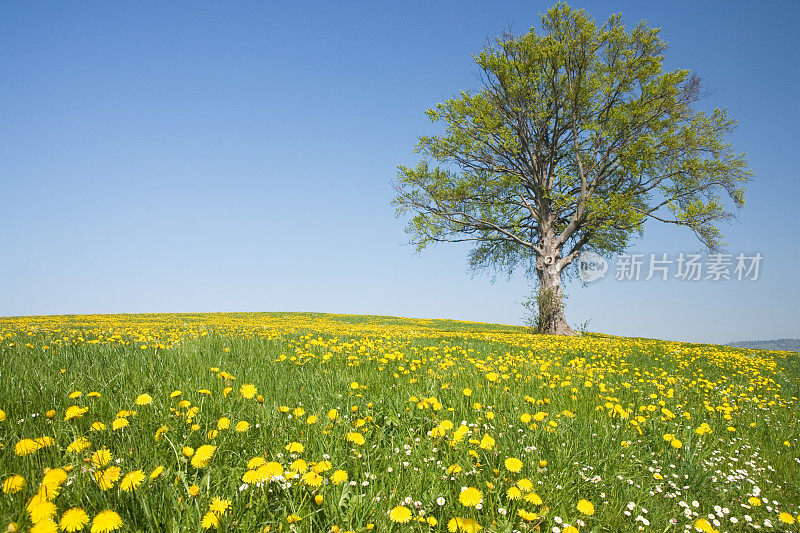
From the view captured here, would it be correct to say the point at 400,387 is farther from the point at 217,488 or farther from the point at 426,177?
the point at 426,177

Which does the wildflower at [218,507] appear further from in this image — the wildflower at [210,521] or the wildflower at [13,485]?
the wildflower at [13,485]

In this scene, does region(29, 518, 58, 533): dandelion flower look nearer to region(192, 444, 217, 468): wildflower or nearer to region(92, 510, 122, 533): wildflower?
region(92, 510, 122, 533): wildflower

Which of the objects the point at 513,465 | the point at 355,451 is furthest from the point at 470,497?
the point at 355,451

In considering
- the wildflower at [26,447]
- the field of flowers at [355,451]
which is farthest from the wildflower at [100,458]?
the wildflower at [26,447]

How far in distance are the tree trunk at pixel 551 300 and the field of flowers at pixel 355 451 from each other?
1170cm

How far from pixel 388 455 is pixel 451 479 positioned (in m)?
0.42

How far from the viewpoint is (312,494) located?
6.41ft

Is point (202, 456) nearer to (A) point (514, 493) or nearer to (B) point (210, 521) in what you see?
(B) point (210, 521)

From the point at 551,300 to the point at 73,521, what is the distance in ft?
56.0

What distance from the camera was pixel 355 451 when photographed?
2.45 m

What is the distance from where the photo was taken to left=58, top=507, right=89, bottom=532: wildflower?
1395 millimetres

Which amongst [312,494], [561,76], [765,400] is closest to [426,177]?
[561,76]

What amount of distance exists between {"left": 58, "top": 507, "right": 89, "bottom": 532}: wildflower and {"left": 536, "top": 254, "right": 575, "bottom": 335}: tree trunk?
667 inches

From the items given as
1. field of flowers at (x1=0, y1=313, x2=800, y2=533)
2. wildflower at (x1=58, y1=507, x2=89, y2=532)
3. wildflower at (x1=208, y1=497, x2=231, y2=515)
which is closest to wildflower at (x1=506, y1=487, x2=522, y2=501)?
field of flowers at (x1=0, y1=313, x2=800, y2=533)
